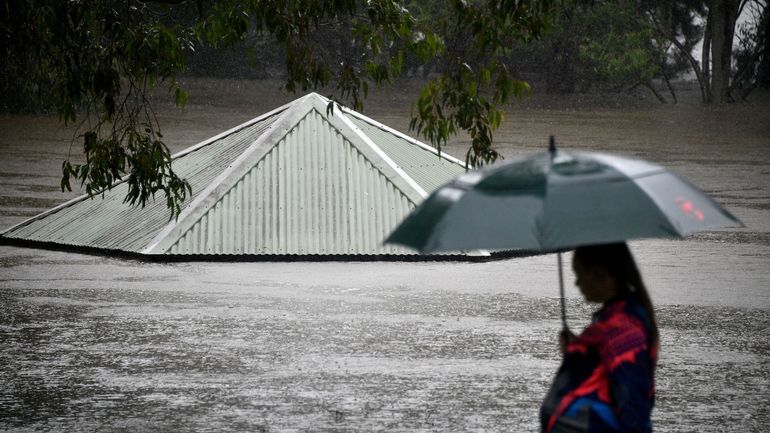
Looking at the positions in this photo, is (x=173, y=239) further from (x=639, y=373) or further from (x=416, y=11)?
(x=416, y=11)

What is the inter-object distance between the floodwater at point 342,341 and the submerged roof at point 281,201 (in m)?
0.38

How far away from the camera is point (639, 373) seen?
3.55 meters

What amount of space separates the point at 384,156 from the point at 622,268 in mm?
9952

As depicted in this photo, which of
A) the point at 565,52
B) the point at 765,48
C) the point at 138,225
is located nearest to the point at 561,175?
the point at 138,225

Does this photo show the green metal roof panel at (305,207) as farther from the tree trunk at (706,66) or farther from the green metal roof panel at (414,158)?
the tree trunk at (706,66)

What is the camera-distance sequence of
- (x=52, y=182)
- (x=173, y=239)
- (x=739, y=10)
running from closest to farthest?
(x=173, y=239)
(x=52, y=182)
(x=739, y=10)

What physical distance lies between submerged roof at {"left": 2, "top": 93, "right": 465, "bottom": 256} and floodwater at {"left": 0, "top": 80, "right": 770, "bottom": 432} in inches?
14.8

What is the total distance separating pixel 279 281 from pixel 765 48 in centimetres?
4047

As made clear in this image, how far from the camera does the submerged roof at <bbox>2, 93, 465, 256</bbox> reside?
1246cm

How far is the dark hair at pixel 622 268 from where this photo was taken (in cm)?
369

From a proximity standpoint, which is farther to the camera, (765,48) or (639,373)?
(765,48)

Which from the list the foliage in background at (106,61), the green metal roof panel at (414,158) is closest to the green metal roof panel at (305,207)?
the green metal roof panel at (414,158)

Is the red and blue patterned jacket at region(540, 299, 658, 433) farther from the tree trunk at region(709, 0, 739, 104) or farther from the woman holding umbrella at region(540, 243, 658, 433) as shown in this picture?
the tree trunk at region(709, 0, 739, 104)

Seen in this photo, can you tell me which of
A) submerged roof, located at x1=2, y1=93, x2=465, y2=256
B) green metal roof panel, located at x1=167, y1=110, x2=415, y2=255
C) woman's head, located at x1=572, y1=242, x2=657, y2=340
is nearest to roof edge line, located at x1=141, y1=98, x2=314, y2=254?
submerged roof, located at x1=2, y1=93, x2=465, y2=256
